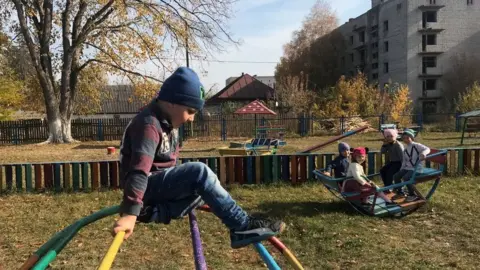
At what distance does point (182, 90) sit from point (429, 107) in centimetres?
5204

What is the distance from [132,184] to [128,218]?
0.60ft

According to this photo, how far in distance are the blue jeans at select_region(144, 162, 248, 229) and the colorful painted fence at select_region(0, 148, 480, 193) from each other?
6.50 meters

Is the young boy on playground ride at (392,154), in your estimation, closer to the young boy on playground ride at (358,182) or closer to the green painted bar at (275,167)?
the young boy on playground ride at (358,182)

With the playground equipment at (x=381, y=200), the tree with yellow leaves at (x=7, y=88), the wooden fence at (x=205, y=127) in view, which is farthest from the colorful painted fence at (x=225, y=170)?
the tree with yellow leaves at (x=7, y=88)

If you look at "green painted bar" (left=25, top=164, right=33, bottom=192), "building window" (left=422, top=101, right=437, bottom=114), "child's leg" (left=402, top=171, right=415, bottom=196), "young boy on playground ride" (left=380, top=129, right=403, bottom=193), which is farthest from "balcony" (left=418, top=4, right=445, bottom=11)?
"green painted bar" (left=25, top=164, right=33, bottom=192)

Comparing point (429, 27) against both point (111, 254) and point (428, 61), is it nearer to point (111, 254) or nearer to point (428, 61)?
point (428, 61)

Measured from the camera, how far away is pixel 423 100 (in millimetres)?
50625

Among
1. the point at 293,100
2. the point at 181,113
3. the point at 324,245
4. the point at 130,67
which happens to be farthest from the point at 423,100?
the point at 181,113

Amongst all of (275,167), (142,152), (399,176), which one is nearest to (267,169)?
(275,167)

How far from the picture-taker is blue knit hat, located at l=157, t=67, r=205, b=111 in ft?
8.68

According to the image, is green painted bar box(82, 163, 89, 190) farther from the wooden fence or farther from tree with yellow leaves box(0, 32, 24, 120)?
tree with yellow leaves box(0, 32, 24, 120)

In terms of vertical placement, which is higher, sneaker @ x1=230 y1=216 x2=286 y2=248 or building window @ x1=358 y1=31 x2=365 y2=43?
building window @ x1=358 y1=31 x2=365 y2=43

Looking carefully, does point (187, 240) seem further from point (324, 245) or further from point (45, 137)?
point (45, 137)

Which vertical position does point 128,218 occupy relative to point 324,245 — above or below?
above
